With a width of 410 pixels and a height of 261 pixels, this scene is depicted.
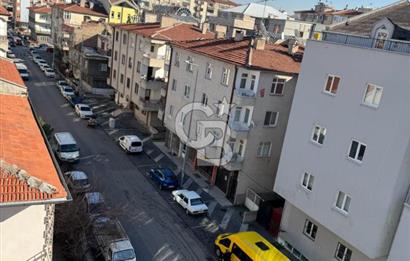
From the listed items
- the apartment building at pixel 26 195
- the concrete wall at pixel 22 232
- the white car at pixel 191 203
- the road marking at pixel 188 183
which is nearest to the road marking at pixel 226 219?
the white car at pixel 191 203

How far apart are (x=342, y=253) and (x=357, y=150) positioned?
6.32 meters

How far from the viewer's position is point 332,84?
2133cm

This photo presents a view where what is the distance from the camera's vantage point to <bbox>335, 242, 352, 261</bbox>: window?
21.6m

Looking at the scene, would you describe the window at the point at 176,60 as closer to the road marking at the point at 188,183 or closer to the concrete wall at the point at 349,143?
the road marking at the point at 188,183

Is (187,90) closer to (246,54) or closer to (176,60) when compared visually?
(176,60)

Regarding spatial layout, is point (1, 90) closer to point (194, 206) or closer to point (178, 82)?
point (194, 206)

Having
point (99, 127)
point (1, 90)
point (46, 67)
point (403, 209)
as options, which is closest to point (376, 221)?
point (403, 209)

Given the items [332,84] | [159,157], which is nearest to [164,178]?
[159,157]

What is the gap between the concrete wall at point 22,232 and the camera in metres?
13.3

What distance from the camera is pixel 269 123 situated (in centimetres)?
3047

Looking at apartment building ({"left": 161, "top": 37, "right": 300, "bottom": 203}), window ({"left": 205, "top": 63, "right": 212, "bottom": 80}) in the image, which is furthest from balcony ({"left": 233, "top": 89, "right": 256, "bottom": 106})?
window ({"left": 205, "top": 63, "right": 212, "bottom": 80})

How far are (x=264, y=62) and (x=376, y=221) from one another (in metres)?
14.7

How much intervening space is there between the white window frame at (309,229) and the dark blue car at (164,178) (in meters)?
11.8

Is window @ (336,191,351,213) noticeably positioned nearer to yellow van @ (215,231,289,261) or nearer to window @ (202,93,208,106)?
yellow van @ (215,231,289,261)
